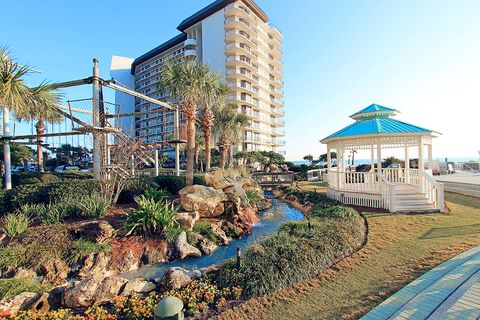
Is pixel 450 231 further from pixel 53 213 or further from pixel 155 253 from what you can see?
pixel 53 213

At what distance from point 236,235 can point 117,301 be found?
15.8 ft

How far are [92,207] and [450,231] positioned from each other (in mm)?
10663

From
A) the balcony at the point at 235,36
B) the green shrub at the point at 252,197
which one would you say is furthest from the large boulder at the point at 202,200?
the balcony at the point at 235,36

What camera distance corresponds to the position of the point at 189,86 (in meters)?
11.1

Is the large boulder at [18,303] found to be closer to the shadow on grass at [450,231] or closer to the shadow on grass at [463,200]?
A: the shadow on grass at [450,231]

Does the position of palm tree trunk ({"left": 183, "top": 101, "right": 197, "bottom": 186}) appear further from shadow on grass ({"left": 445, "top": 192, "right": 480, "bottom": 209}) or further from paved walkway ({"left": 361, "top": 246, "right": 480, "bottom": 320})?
shadow on grass ({"left": 445, "top": 192, "right": 480, "bottom": 209})

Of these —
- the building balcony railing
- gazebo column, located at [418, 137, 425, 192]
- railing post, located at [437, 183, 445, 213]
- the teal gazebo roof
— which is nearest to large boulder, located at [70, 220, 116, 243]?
the teal gazebo roof

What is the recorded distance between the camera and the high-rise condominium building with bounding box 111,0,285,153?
4425 cm

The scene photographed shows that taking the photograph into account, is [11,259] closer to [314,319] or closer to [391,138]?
[314,319]

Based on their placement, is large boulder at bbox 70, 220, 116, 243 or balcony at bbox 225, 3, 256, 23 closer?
large boulder at bbox 70, 220, 116, 243

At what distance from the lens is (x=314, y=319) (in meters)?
3.29

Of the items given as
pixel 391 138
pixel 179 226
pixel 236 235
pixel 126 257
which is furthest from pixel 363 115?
pixel 126 257

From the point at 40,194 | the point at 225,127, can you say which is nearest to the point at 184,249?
the point at 40,194

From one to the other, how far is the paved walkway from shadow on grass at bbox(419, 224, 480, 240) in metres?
2.14
